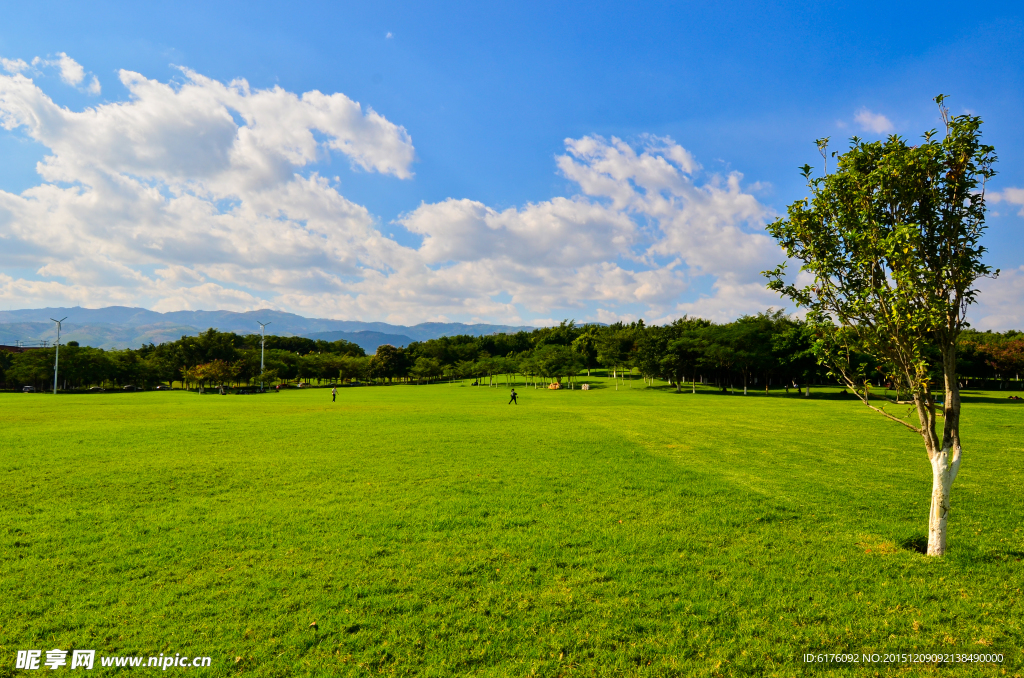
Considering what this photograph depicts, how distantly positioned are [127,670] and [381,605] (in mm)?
3469

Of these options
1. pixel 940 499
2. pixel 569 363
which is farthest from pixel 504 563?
pixel 569 363

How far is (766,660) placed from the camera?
6.63 metres

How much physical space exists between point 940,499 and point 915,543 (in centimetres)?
162

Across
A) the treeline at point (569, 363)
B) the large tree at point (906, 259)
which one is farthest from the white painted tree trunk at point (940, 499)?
the treeline at point (569, 363)

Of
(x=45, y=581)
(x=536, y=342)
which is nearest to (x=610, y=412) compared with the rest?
(x=45, y=581)

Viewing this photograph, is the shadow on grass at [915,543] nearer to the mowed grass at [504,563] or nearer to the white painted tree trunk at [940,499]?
the mowed grass at [504,563]

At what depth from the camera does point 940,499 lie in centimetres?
990

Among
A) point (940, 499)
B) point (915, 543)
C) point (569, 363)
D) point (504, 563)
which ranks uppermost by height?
point (569, 363)

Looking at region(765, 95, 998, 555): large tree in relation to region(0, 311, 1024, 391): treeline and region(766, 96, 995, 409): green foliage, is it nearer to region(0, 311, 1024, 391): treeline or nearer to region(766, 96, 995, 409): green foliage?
region(766, 96, 995, 409): green foliage

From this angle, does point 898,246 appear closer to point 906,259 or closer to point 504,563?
point 906,259

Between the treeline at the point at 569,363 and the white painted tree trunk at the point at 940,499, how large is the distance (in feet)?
141

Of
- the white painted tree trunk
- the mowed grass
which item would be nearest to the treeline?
the mowed grass

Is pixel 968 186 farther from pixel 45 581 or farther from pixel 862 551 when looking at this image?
pixel 45 581

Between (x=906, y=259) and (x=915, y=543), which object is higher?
(x=906, y=259)
